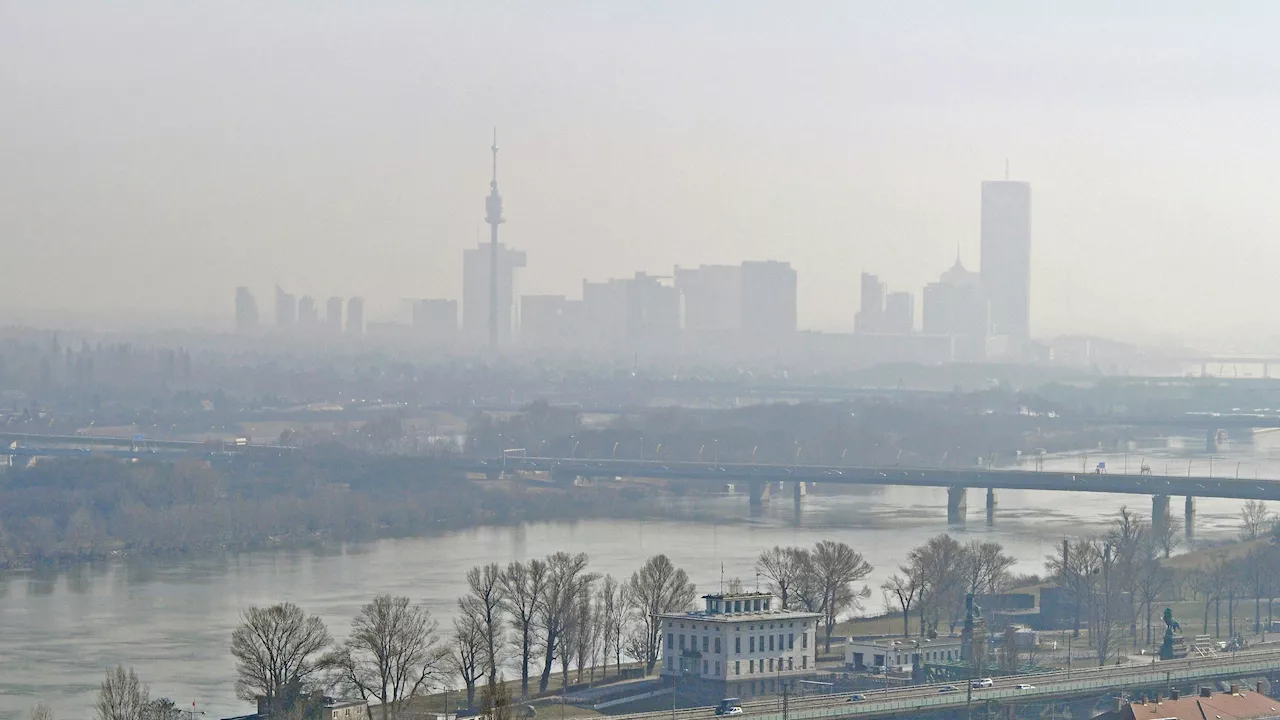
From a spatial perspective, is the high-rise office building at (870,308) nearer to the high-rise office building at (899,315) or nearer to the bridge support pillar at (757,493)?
the high-rise office building at (899,315)

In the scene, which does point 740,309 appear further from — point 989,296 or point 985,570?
point 985,570

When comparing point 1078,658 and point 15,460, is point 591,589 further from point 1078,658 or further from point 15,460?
point 15,460

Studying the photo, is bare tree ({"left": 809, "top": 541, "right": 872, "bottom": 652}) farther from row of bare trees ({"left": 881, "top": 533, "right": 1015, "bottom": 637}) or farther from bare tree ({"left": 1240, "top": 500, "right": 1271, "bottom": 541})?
bare tree ({"left": 1240, "top": 500, "right": 1271, "bottom": 541})

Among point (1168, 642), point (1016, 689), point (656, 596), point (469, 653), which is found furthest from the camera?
point (656, 596)

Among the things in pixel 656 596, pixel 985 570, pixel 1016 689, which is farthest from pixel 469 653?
pixel 985 570

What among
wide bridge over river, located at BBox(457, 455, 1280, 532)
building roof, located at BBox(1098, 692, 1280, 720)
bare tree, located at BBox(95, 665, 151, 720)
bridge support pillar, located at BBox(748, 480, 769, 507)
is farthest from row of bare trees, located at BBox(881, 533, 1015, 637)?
bridge support pillar, located at BBox(748, 480, 769, 507)

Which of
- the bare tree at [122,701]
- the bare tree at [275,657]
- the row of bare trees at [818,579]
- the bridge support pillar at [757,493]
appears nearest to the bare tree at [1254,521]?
the bridge support pillar at [757,493]
